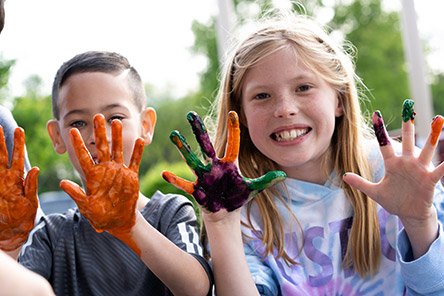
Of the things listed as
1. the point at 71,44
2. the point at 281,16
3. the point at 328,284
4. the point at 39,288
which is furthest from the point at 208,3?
the point at 39,288

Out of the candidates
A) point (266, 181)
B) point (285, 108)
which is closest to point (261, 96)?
point (285, 108)

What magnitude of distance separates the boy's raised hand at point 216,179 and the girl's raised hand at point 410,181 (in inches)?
9.4

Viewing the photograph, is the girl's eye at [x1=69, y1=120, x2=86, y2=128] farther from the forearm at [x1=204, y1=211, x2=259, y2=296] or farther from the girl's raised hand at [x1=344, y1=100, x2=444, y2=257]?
the girl's raised hand at [x1=344, y1=100, x2=444, y2=257]

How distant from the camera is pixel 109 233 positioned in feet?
4.08

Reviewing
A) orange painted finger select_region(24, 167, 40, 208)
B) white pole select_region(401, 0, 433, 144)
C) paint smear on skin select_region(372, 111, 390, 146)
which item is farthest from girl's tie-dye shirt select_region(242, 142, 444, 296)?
white pole select_region(401, 0, 433, 144)

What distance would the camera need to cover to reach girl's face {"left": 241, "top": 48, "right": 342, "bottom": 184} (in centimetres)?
129

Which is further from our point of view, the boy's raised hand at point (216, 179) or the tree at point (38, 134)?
the tree at point (38, 134)

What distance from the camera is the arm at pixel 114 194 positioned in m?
0.95

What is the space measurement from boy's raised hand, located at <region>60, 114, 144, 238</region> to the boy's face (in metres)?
0.31

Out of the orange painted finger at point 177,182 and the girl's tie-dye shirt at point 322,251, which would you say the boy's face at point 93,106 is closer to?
the orange painted finger at point 177,182

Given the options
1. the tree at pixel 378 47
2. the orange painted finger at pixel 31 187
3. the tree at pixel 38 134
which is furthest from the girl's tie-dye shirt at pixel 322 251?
the tree at pixel 378 47

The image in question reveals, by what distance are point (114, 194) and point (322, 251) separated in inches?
24.8

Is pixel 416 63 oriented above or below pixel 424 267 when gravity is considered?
above

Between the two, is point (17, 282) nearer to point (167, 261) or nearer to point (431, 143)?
point (167, 261)
